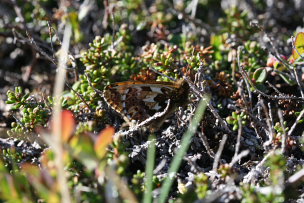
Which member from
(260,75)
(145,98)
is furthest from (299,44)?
(145,98)

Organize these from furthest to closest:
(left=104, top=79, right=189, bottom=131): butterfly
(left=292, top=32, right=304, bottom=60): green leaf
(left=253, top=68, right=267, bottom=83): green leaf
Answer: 1. (left=253, top=68, right=267, bottom=83): green leaf
2. (left=292, top=32, right=304, bottom=60): green leaf
3. (left=104, top=79, right=189, bottom=131): butterfly

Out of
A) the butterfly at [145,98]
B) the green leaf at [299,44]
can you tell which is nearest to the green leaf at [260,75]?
the green leaf at [299,44]

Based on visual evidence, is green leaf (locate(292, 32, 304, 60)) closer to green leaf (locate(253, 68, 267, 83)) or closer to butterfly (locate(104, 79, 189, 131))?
green leaf (locate(253, 68, 267, 83))

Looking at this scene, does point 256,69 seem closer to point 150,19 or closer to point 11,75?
point 150,19

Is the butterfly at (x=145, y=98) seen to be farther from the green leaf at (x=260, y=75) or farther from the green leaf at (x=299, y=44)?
the green leaf at (x=299, y=44)

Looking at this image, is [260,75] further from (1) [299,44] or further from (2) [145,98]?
(2) [145,98]

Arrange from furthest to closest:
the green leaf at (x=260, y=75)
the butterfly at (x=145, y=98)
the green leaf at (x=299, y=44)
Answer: the green leaf at (x=260, y=75) < the green leaf at (x=299, y=44) < the butterfly at (x=145, y=98)

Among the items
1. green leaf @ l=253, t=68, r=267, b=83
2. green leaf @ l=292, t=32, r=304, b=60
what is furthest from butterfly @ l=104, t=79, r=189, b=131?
green leaf @ l=292, t=32, r=304, b=60

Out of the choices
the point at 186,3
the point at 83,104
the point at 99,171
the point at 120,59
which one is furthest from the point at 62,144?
the point at 186,3
